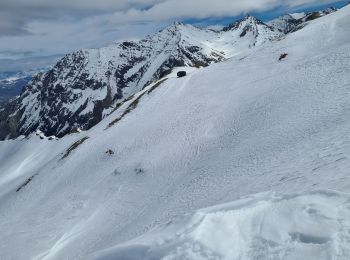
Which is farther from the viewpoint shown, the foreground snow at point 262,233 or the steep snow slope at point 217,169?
the steep snow slope at point 217,169

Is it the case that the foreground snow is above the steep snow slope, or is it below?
above

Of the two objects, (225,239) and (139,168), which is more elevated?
(225,239)

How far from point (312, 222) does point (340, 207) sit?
93cm

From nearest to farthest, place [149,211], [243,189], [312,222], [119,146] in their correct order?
[312,222]
[243,189]
[149,211]
[119,146]

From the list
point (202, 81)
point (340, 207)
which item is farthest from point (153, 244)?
A: point (202, 81)

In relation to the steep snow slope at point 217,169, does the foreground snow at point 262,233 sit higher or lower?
higher

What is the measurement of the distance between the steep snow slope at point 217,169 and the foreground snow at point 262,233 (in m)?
0.04

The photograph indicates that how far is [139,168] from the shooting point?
110ft

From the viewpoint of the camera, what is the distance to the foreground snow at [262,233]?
8.90m

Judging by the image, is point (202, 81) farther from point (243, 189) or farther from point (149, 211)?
point (243, 189)

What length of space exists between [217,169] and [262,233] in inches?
575

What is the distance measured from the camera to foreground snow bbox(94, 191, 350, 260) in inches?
350

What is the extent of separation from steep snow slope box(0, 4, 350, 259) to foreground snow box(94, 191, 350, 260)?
0.04m

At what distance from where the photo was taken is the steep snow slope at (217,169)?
10.1 metres
